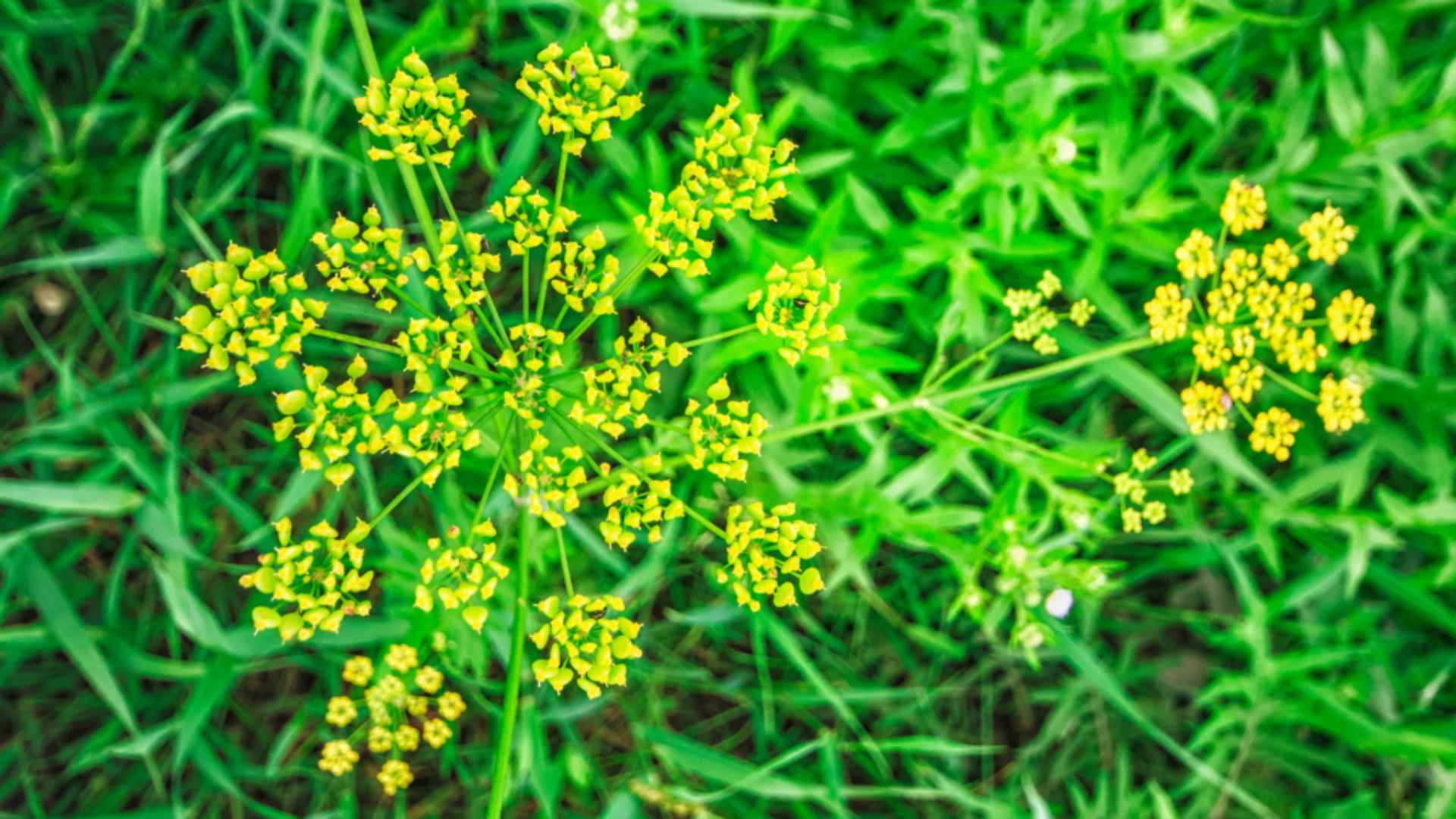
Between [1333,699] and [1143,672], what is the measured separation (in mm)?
754

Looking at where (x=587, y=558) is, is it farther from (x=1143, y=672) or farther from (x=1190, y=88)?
(x=1190, y=88)

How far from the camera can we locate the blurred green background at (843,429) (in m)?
3.56

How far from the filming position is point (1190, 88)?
3.52 m

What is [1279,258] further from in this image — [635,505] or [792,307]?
[635,505]

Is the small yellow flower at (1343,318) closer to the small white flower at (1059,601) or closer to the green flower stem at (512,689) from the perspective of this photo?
the small white flower at (1059,601)

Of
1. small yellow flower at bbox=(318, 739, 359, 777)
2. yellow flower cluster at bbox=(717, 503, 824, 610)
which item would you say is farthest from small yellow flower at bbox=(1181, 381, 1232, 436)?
small yellow flower at bbox=(318, 739, 359, 777)

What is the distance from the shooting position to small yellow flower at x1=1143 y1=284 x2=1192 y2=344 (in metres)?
2.95

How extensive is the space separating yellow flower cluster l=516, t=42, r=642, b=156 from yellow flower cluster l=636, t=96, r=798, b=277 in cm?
21

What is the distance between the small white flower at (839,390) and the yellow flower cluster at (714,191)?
102 centimetres

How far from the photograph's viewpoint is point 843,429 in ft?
13.3

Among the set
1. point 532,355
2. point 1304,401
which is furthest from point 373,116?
point 1304,401

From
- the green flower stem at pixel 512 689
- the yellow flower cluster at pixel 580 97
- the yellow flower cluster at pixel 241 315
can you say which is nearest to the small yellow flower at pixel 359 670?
the green flower stem at pixel 512 689

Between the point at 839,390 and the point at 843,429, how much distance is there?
0.66 metres

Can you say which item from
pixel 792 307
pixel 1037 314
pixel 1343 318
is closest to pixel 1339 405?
pixel 1343 318
